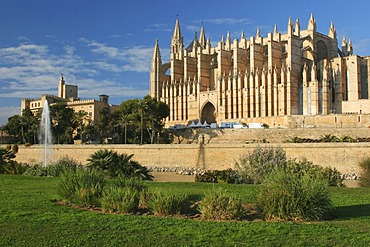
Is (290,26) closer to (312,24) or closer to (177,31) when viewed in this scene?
(312,24)

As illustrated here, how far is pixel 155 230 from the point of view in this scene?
7316mm

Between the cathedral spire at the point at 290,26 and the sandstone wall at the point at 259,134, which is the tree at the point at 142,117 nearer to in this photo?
the sandstone wall at the point at 259,134

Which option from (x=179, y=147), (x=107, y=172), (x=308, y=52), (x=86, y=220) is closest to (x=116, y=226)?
(x=86, y=220)

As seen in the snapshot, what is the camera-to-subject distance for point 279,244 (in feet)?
21.4

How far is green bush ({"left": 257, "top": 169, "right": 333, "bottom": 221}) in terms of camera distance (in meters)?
8.38

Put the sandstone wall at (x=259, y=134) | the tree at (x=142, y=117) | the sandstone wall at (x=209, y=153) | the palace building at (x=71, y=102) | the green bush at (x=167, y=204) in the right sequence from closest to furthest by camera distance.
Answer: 1. the green bush at (x=167, y=204)
2. the sandstone wall at (x=209, y=153)
3. the sandstone wall at (x=259, y=134)
4. the tree at (x=142, y=117)
5. the palace building at (x=71, y=102)

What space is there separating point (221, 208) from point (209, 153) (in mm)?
23006

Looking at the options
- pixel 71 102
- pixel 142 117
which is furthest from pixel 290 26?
pixel 71 102

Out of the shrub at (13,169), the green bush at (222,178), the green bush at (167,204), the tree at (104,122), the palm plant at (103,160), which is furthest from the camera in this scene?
the tree at (104,122)

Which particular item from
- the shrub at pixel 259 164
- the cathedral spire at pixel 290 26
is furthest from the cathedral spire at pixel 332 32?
the shrub at pixel 259 164

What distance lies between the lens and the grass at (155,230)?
21.7 feet

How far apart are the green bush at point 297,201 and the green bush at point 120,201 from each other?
101 inches

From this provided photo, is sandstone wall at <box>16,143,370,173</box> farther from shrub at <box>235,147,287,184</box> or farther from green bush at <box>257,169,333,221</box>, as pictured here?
green bush at <box>257,169,333,221</box>

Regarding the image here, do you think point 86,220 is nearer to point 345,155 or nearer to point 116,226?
point 116,226
